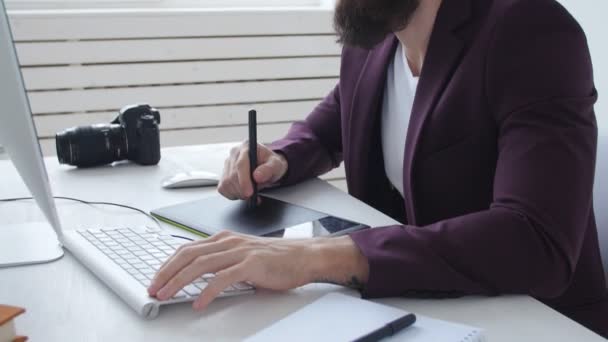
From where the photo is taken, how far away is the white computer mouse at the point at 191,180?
4.46 feet

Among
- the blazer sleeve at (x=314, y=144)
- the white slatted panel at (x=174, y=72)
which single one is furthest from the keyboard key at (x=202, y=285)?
the white slatted panel at (x=174, y=72)

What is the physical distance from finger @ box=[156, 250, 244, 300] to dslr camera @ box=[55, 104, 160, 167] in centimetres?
74

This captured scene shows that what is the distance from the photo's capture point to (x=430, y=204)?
1.18m

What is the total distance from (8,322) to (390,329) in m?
0.38

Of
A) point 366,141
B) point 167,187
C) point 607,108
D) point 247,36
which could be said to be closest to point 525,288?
point 366,141

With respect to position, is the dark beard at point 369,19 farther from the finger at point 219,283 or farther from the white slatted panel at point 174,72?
the white slatted panel at point 174,72

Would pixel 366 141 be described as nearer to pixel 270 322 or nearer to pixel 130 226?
pixel 130 226

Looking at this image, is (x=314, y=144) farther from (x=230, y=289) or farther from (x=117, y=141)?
(x=230, y=289)

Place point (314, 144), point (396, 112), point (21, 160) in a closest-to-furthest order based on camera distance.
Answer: point (21, 160) < point (396, 112) < point (314, 144)

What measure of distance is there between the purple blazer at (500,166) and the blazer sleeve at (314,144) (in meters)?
0.15

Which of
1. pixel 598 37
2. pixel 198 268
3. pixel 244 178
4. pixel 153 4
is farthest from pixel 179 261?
pixel 153 4

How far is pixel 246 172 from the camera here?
124 cm

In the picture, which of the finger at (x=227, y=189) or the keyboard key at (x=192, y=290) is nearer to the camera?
the keyboard key at (x=192, y=290)

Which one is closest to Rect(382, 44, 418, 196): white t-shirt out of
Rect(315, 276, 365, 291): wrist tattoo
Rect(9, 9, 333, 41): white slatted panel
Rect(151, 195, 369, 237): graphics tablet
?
Rect(151, 195, 369, 237): graphics tablet
